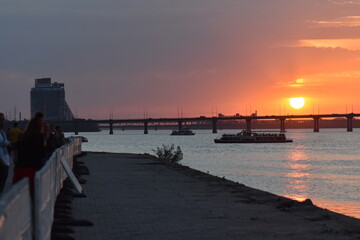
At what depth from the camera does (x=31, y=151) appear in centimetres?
1229

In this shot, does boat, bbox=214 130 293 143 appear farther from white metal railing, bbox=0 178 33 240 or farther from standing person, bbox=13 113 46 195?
white metal railing, bbox=0 178 33 240

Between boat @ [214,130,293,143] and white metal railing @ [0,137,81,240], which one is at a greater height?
white metal railing @ [0,137,81,240]

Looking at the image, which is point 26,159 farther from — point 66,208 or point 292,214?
point 292,214

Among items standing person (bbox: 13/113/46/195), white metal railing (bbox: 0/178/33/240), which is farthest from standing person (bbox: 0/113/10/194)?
white metal railing (bbox: 0/178/33/240)

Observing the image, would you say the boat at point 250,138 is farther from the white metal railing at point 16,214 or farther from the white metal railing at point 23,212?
the white metal railing at point 16,214

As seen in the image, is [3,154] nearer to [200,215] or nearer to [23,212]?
[200,215]

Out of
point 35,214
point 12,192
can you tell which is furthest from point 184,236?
point 12,192

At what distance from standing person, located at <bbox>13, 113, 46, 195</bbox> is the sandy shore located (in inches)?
80.0

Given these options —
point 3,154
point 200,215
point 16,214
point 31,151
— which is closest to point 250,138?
point 200,215

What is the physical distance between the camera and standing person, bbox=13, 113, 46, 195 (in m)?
12.2

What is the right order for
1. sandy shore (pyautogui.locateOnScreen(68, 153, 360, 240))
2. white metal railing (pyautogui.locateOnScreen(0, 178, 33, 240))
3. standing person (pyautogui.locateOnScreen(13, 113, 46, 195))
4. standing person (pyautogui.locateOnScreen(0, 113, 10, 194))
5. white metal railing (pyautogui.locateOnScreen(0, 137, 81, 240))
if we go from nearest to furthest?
white metal railing (pyautogui.locateOnScreen(0, 178, 33, 240)) < white metal railing (pyautogui.locateOnScreen(0, 137, 81, 240)) < standing person (pyautogui.locateOnScreen(13, 113, 46, 195)) < standing person (pyautogui.locateOnScreen(0, 113, 10, 194)) < sandy shore (pyautogui.locateOnScreen(68, 153, 360, 240))

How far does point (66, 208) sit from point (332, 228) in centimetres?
630

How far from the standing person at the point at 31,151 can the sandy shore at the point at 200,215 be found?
6.67 feet

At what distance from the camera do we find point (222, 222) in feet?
53.9
